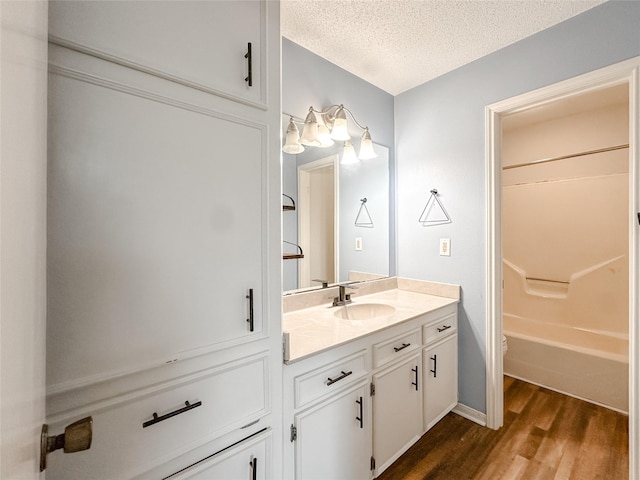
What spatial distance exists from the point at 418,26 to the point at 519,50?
689 millimetres

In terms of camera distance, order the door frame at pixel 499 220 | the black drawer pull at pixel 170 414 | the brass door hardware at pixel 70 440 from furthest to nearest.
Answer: the door frame at pixel 499 220, the black drawer pull at pixel 170 414, the brass door hardware at pixel 70 440

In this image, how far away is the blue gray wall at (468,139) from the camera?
59.6 inches

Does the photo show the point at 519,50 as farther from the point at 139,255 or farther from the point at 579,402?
the point at 579,402

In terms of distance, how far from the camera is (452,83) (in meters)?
2.07

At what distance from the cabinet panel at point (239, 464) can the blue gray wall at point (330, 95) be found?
919mm

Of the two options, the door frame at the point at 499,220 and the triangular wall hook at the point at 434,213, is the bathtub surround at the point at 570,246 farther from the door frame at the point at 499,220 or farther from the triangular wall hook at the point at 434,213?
the triangular wall hook at the point at 434,213

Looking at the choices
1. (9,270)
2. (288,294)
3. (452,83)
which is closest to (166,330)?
(9,270)

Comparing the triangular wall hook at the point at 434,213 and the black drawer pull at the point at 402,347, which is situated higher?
the triangular wall hook at the point at 434,213

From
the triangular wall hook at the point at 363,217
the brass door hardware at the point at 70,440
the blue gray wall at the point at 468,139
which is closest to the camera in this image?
the brass door hardware at the point at 70,440

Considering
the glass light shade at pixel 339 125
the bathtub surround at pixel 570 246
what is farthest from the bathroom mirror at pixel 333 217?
the bathtub surround at pixel 570 246

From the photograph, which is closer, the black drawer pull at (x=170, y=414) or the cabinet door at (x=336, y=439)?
the black drawer pull at (x=170, y=414)

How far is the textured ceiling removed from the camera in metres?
1.49

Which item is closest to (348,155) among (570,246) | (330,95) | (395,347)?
(330,95)

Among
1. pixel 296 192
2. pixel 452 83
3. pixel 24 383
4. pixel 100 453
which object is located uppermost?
pixel 452 83
